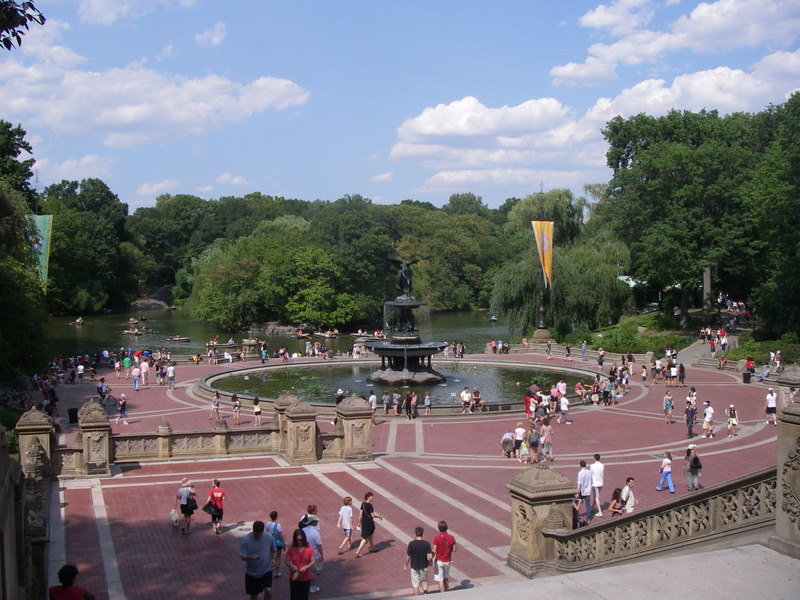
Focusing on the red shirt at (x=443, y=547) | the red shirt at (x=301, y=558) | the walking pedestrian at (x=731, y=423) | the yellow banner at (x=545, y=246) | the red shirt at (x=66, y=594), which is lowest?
the walking pedestrian at (x=731, y=423)

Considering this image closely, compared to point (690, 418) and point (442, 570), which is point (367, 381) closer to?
point (690, 418)

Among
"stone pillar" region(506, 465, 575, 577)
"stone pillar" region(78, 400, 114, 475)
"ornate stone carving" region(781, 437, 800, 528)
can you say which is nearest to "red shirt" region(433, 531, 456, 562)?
"stone pillar" region(506, 465, 575, 577)

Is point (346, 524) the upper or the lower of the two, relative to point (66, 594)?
lower

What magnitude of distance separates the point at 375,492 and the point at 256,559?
827cm

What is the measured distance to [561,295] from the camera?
59.4 metres

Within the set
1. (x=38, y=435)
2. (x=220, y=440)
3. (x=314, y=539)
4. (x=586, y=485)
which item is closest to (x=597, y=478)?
(x=586, y=485)

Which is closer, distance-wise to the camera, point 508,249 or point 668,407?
point 668,407

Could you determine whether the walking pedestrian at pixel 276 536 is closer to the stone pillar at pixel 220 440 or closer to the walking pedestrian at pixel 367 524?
the walking pedestrian at pixel 367 524

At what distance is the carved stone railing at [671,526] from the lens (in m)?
10.2

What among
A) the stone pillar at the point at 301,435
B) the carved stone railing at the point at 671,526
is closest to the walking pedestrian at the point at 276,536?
the carved stone railing at the point at 671,526

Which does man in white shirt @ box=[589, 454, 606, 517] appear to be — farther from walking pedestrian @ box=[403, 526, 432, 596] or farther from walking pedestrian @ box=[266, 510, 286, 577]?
walking pedestrian @ box=[266, 510, 286, 577]

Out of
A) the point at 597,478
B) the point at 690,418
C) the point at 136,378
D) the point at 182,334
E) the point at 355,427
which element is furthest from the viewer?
the point at 182,334

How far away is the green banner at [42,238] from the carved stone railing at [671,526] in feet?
122

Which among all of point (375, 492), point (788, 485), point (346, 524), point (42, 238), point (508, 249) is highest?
point (508, 249)
